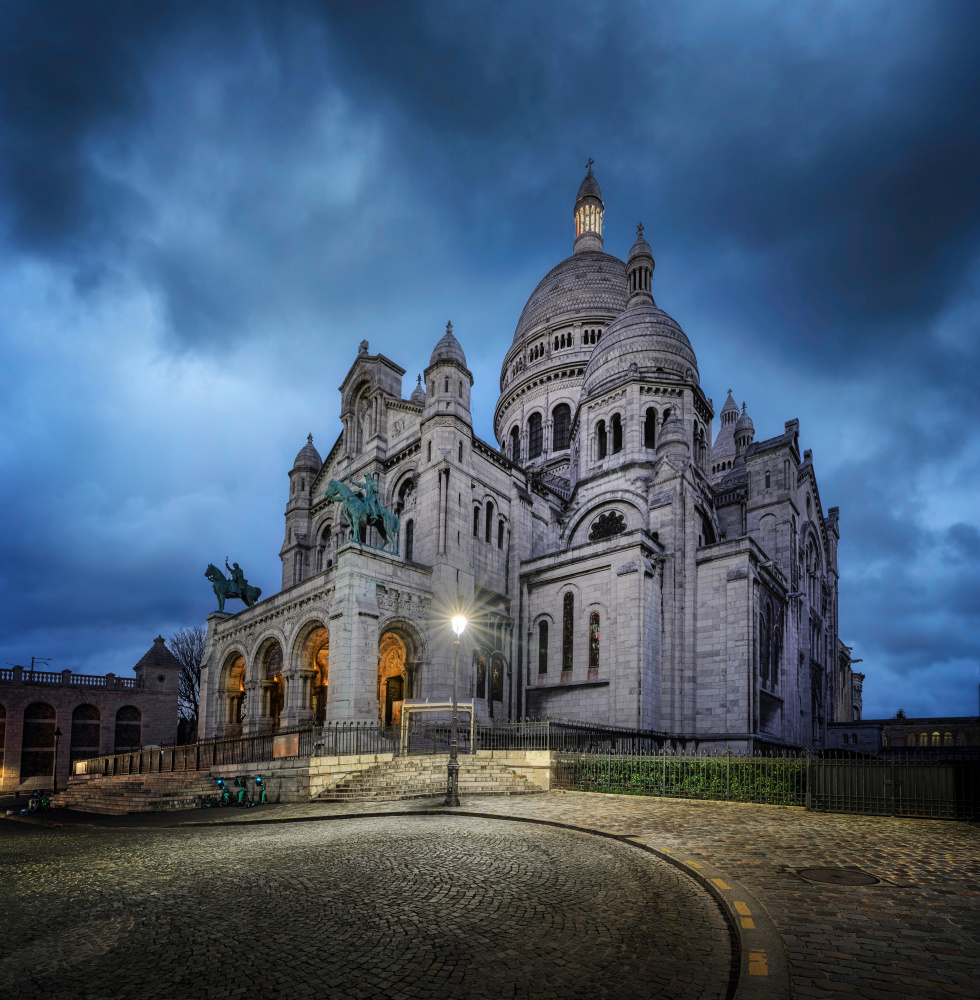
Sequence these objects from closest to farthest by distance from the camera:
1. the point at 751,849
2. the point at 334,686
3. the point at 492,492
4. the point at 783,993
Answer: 1. the point at 783,993
2. the point at 751,849
3. the point at 334,686
4. the point at 492,492

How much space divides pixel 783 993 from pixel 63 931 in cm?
652

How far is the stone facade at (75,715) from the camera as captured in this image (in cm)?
4259

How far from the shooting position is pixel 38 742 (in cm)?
4381

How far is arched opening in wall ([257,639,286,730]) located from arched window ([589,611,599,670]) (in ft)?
51.9

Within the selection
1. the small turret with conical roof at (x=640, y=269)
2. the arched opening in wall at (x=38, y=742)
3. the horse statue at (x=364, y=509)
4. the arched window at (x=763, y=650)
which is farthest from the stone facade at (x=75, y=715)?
the small turret with conical roof at (x=640, y=269)

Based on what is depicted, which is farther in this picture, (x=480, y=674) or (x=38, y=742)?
(x=38, y=742)

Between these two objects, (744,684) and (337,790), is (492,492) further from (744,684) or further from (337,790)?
(337,790)

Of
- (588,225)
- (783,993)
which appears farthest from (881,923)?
(588,225)

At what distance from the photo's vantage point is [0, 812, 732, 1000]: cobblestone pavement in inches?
192

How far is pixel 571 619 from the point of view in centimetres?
3272

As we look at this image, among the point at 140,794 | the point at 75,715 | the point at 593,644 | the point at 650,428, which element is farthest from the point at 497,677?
the point at 75,715

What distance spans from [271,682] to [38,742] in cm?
2294

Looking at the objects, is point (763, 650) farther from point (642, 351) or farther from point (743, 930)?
point (743, 930)

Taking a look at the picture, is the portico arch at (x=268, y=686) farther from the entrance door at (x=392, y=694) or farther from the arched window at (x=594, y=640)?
the arched window at (x=594, y=640)
